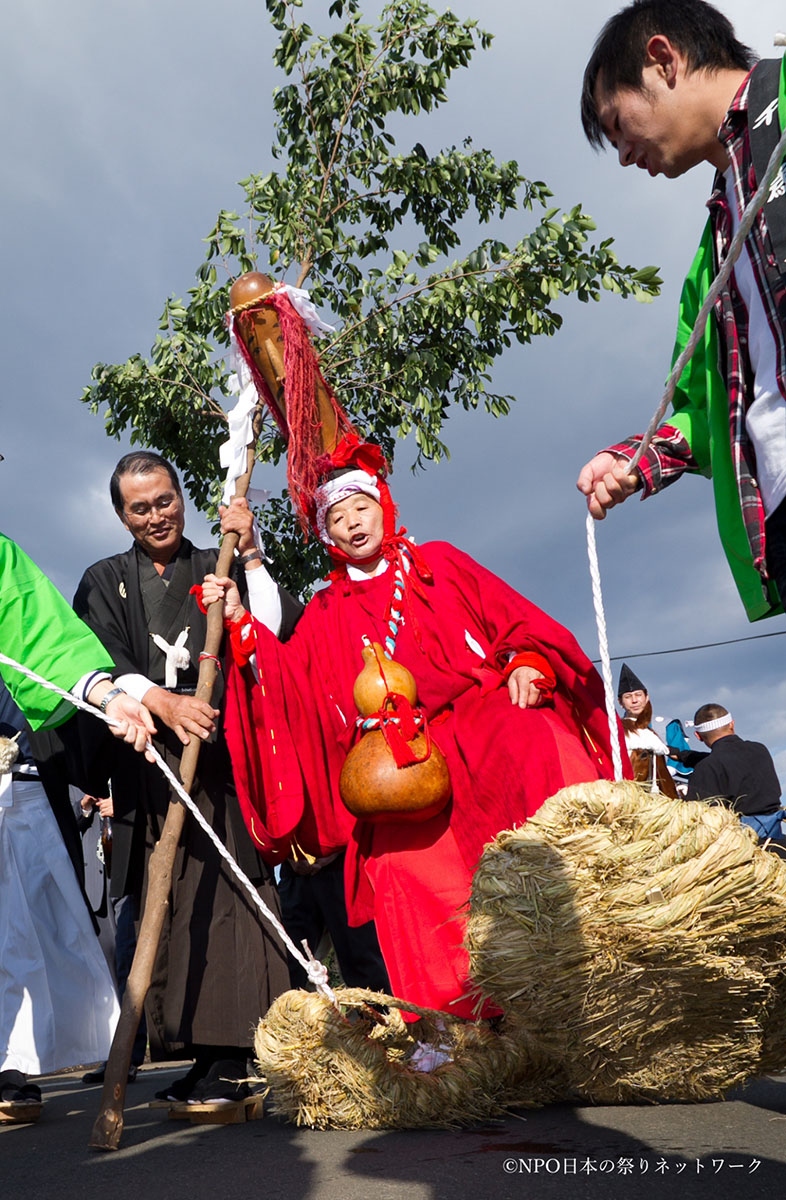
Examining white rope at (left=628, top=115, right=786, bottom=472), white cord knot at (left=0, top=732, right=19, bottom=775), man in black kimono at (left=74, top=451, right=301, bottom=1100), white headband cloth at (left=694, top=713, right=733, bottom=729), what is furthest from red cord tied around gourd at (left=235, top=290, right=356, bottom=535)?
→ white headband cloth at (left=694, top=713, right=733, bottom=729)

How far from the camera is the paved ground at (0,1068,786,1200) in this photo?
2.23 metres

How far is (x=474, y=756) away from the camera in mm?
3383

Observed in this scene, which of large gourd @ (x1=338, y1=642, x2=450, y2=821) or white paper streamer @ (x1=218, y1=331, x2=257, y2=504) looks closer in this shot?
large gourd @ (x1=338, y1=642, x2=450, y2=821)

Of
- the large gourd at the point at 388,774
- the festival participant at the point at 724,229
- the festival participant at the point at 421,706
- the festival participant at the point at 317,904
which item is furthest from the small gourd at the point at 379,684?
the festival participant at the point at 724,229

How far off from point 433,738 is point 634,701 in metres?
4.43

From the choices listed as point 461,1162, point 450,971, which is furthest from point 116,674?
point 461,1162

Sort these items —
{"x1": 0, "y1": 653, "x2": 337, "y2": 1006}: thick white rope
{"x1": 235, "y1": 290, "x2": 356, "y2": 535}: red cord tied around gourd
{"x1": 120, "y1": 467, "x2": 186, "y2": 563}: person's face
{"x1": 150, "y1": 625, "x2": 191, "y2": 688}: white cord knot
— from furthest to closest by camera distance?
1. {"x1": 235, "y1": 290, "x2": 356, "y2": 535}: red cord tied around gourd
2. {"x1": 120, "y1": 467, "x2": 186, "y2": 563}: person's face
3. {"x1": 150, "y1": 625, "x2": 191, "y2": 688}: white cord knot
4. {"x1": 0, "y1": 653, "x2": 337, "y2": 1006}: thick white rope

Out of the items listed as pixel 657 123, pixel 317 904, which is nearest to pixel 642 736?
pixel 317 904

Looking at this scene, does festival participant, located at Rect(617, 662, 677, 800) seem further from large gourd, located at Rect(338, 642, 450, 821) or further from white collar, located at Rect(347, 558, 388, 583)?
large gourd, located at Rect(338, 642, 450, 821)

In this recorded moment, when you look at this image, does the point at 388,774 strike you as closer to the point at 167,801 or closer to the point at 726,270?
the point at 167,801

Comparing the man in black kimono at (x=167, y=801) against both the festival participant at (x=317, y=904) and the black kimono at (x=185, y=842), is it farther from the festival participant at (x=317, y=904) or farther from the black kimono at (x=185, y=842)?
the festival participant at (x=317, y=904)

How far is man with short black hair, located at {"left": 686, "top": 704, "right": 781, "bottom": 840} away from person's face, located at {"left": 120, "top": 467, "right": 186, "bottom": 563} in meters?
3.24

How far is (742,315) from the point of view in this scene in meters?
1.97

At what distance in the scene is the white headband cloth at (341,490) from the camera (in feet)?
12.9
